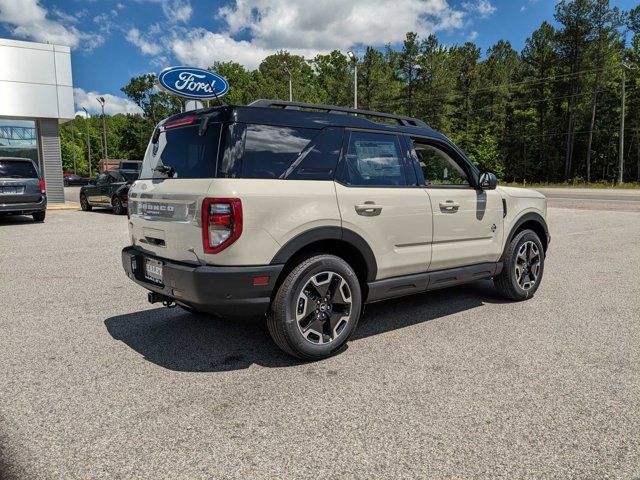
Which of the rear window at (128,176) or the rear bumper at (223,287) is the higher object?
the rear window at (128,176)

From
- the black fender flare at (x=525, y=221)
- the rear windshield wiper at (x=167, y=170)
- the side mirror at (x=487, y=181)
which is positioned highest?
the rear windshield wiper at (x=167, y=170)

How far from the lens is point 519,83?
57188 mm

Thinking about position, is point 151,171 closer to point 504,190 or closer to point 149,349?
point 149,349

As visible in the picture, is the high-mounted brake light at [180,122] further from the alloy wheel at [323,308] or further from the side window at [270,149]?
the alloy wheel at [323,308]

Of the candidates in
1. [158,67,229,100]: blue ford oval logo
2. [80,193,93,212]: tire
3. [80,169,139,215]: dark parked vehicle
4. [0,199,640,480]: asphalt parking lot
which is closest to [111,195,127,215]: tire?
[80,169,139,215]: dark parked vehicle

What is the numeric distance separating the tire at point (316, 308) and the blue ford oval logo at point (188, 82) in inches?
533

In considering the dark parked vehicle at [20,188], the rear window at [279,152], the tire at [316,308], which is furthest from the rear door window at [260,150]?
the dark parked vehicle at [20,188]

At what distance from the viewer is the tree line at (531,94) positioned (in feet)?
151

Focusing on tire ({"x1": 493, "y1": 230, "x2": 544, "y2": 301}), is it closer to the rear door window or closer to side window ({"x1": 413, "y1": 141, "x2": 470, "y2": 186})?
side window ({"x1": 413, "y1": 141, "x2": 470, "y2": 186})

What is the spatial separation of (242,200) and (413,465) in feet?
6.18

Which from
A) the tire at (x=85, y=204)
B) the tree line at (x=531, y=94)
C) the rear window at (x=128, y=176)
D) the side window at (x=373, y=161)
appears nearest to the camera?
the side window at (x=373, y=161)

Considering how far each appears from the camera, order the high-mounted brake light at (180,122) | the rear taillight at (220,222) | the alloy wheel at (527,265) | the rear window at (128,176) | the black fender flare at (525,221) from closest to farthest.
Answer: the rear taillight at (220,222) → the high-mounted brake light at (180,122) → the black fender flare at (525,221) → the alloy wheel at (527,265) → the rear window at (128,176)

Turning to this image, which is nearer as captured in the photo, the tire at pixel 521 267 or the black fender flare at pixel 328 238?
the black fender flare at pixel 328 238

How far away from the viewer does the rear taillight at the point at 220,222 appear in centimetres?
318
